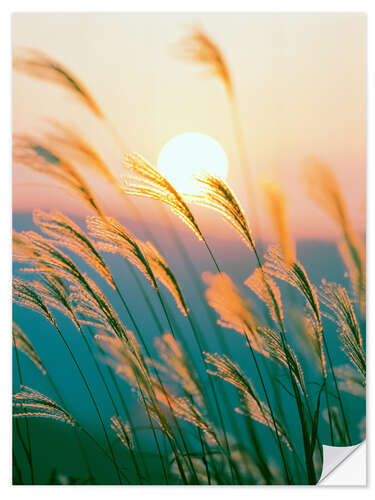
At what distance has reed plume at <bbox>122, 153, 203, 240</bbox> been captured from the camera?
1520 millimetres

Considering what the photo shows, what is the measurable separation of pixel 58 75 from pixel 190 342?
1.06 meters

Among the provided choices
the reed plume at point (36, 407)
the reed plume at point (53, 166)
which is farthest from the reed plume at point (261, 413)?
the reed plume at point (53, 166)

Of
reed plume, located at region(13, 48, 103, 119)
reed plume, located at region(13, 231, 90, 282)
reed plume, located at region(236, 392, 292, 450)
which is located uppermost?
reed plume, located at region(13, 48, 103, 119)

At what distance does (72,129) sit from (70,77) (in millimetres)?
186

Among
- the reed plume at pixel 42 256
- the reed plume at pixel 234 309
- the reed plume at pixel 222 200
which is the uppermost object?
the reed plume at pixel 222 200

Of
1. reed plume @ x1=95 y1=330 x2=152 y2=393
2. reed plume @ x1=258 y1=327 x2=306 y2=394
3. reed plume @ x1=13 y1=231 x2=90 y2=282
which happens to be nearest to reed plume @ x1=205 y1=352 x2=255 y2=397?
reed plume @ x1=258 y1=327 x2=306 y2=394

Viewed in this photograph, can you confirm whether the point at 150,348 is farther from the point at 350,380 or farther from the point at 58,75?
the point at 58,75

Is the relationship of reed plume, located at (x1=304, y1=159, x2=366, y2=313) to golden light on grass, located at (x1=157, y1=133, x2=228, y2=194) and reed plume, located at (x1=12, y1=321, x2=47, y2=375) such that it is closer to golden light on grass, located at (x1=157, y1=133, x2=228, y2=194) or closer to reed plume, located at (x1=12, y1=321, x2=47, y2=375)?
golden light on grass, located at (x1=157, y1=133, x2=228, y2=194)

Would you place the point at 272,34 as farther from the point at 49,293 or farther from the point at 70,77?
the point at 49,293

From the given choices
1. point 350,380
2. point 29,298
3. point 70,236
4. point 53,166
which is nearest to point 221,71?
point 53,166

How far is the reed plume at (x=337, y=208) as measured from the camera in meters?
1.57

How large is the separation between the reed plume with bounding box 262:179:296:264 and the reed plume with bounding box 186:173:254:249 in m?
0.11

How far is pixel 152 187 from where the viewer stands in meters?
1.52

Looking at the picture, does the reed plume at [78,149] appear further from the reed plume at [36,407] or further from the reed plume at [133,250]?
the reed plume at [36,407]
